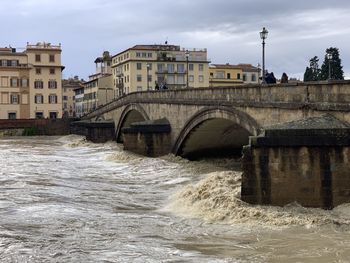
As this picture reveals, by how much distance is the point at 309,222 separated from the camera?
14500 millimetres

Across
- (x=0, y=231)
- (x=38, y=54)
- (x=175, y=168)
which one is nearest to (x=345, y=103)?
(x=0, y=231)

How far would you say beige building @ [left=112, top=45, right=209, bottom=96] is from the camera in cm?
10375

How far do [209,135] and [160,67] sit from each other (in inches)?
2872

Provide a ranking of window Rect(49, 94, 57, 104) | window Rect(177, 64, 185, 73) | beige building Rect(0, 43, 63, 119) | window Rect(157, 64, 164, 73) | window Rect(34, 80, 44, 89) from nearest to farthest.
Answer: beige building Rect(0, 43, 63, 119)
window Rect(34, 80, 44, 89)
window Rect(49, 94, 57, 104)
window Rect(157, 64, 164, 73)
window Rect(177, 64, 185, 73)

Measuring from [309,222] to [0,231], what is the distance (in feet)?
25.5

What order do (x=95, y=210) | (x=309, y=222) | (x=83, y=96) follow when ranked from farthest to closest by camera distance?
1. (x=83, y=96)
2. (x=95, y=210)
3. (x=309, y=222)

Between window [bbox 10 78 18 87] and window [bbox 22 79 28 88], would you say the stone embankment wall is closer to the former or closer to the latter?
window [bbox 10 78 18 87]

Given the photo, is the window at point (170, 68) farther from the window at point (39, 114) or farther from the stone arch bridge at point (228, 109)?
the stone arch bridge at point (228, 109)

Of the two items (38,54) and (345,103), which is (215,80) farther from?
(345,103)

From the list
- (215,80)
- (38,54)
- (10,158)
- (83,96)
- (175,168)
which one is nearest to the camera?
(175,168)

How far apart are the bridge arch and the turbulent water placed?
600 cm

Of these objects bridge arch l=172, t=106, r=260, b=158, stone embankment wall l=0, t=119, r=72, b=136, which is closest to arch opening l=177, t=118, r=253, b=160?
bridge arch l=172, t=106, r=260, b=158

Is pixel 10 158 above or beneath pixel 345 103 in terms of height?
beneath

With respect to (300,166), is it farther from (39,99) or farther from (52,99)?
(52,99)
